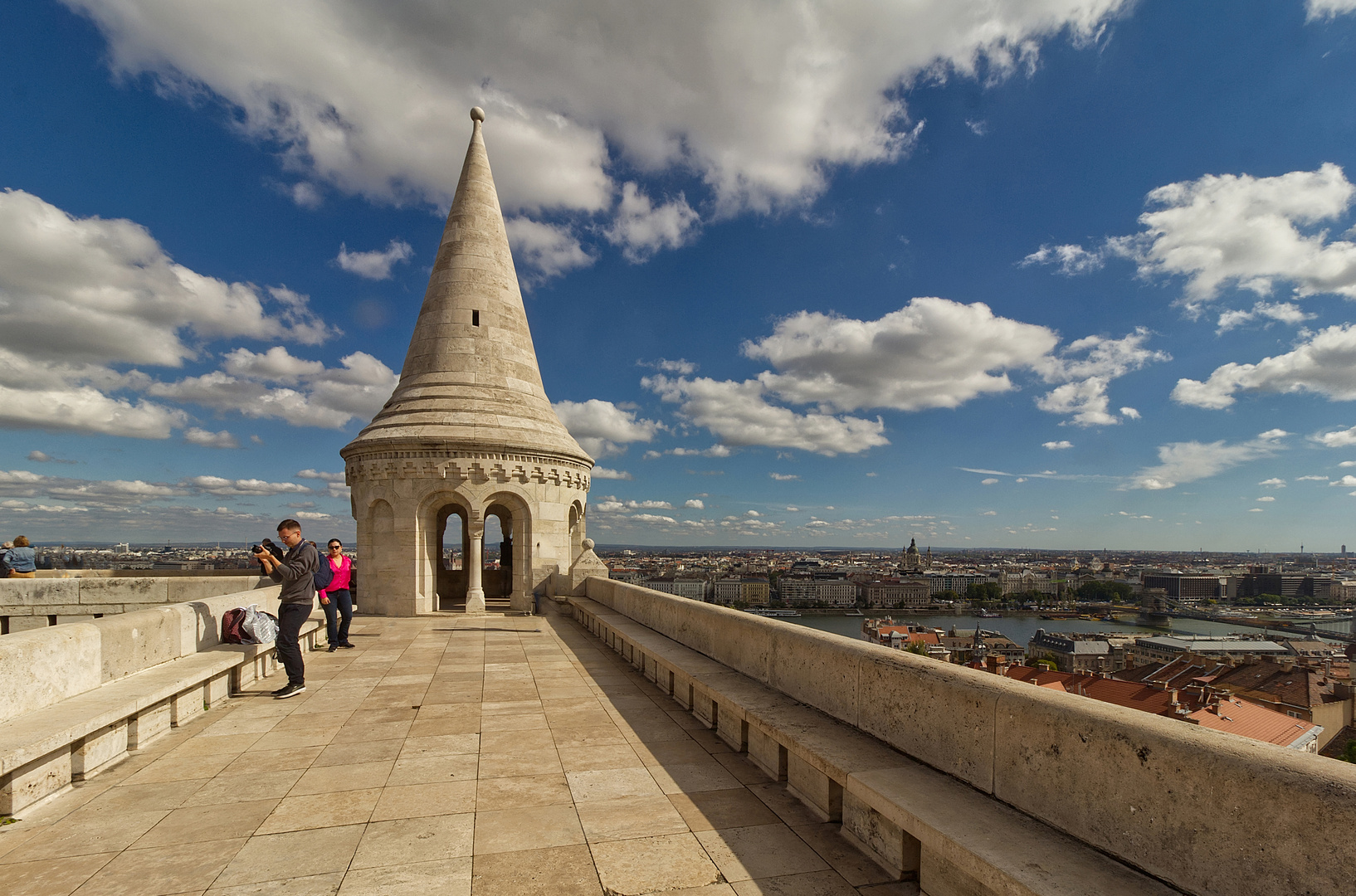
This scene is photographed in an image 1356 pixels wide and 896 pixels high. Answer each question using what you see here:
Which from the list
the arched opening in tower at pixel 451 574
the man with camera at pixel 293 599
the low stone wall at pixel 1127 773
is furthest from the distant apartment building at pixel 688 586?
the low stone wall at pixel 1127 773

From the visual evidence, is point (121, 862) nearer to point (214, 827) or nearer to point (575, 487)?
point (214, 827)

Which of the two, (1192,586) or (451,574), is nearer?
(451,574)

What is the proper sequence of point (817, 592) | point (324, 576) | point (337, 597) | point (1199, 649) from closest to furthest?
1. point (324, 576)
2. point (337, 597)
3. point (1199, 649)
4. point (817, 592)

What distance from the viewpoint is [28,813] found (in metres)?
3.28

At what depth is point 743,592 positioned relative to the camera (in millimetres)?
103875

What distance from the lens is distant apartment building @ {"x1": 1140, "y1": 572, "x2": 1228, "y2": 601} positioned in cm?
14650

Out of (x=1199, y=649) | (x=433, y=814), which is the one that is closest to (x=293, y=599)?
(x=433, y=814)

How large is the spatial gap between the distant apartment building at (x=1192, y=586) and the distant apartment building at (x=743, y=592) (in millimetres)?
101749

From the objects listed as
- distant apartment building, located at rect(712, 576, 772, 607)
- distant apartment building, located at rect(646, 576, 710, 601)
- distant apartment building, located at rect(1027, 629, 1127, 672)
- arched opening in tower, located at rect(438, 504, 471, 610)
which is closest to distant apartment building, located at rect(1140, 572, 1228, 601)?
distant apartment building, located at rect(1027, 629, 1127, 672)

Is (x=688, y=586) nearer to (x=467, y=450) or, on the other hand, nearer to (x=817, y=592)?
(x=817, y=592)

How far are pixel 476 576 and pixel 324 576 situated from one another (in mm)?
5248

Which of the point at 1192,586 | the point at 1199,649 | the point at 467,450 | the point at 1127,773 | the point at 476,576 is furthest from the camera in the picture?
the point at 1192,586

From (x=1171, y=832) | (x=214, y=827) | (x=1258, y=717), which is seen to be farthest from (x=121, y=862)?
(x=1258, y=717)

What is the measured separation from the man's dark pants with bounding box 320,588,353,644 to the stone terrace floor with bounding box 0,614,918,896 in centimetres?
269
